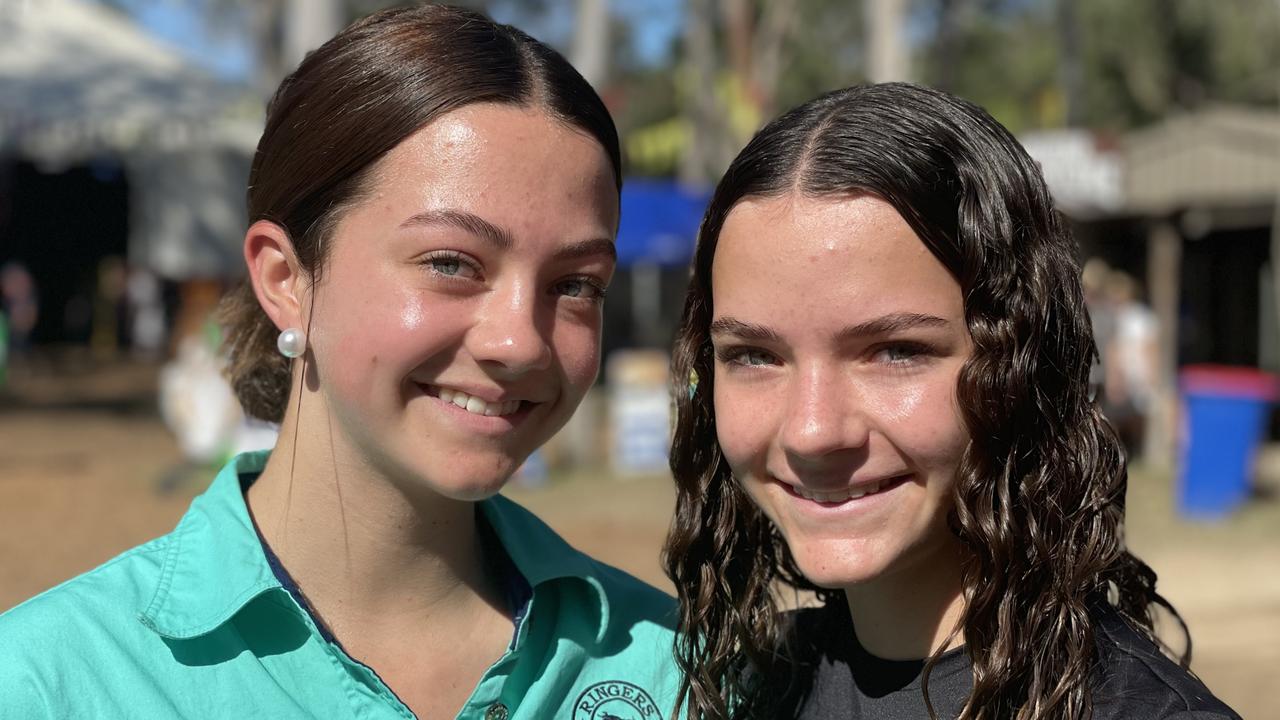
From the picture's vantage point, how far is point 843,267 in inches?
73.2

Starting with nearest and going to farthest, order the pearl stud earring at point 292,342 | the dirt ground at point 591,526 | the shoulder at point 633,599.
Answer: the pearl stud earring at point 292,342 < the shoulder at point 633,599 < the dirt ground at point 591,526

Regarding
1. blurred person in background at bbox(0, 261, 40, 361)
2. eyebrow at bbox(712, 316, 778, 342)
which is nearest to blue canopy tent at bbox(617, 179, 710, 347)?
blurred person in background at bbox(0, 261, 40, 361)

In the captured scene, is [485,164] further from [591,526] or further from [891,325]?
[591,526]

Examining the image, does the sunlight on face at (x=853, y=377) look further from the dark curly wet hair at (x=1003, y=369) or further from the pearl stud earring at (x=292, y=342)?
the pearl stud earring at (x=292, y=342)

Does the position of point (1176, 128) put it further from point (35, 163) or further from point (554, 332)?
point (35, 163)

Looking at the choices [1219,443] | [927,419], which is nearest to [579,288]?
[927,419]

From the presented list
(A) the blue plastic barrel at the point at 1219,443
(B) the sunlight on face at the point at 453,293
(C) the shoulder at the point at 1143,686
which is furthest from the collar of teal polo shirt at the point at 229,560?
(A) the blue plastic barrel at the point at 1219,443

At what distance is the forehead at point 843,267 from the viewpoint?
1845 millimetres

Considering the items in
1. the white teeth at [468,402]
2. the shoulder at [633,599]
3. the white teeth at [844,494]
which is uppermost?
the white teeth at [468,402]

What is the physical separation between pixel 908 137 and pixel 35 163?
78.7 feet

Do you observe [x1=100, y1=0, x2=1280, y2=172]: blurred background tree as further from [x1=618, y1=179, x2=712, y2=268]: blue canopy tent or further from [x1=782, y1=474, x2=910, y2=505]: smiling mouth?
[x1=782, y1=474, x2=910, y2=505]: smiling mouth

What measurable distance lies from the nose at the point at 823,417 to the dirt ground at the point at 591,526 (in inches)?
193

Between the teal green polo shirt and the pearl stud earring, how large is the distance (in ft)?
0.94

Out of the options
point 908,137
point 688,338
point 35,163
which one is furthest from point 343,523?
point 35,163
